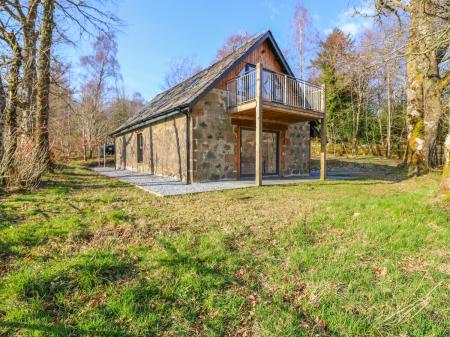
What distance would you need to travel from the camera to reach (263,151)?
36.1 feet

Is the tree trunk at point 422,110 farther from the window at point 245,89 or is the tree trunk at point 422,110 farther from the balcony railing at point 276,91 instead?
the window at point 245,89

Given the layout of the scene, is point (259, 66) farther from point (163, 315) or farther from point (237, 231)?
point (163, 315)

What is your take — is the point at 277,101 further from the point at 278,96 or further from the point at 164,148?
the point at 164,148

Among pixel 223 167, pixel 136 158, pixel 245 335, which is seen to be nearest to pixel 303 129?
pixel 223 167

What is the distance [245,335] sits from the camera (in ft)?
5.93

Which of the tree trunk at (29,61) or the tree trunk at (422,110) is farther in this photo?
the tree trunk at (422,110)

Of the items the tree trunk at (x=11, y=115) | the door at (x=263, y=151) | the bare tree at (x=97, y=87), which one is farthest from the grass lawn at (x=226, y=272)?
the bare tree at (x=97, y=87)

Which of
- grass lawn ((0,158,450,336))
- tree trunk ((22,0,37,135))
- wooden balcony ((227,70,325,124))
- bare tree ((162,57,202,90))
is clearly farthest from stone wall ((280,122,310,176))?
bare tree ((162,57,202,90))

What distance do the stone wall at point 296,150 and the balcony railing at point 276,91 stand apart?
71.5 inches

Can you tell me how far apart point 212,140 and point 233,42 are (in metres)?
19.2

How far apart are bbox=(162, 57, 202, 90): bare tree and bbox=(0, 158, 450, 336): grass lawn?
89.5 feet

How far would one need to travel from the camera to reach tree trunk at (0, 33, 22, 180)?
593 cm

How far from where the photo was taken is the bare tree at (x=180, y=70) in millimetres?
28969

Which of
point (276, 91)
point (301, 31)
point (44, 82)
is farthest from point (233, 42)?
point (44, 82)
